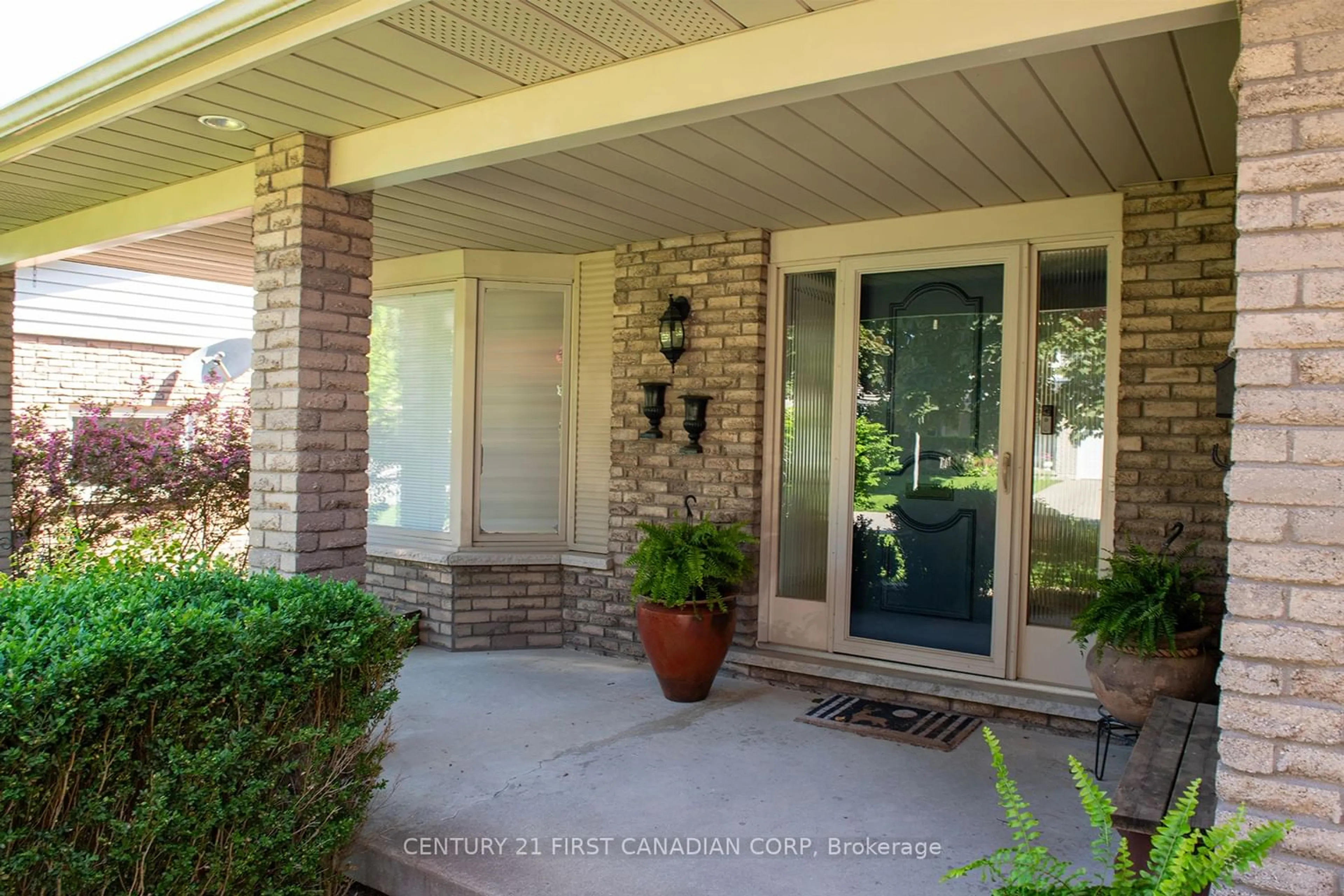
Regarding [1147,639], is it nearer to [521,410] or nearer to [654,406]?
[654,406]

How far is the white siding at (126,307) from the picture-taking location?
7.02 meters

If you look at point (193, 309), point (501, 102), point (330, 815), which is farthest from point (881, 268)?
point (193, 309)

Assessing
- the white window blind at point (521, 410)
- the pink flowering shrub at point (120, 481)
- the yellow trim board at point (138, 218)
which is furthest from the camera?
the pink flowering shrub at point (120, 481)

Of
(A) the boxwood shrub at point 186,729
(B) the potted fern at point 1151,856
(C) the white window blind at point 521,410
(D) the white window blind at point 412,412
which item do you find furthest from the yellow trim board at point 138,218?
(B) the potted fern at point 1151,856

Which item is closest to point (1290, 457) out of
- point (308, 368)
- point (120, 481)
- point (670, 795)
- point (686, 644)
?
point (670, 795)

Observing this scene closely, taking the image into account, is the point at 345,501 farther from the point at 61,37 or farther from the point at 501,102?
the point at 61,37

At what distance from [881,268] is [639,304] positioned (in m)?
1.45

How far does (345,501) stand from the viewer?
375 centimetres

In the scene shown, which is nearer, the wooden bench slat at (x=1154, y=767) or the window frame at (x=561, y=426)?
the wooden bench slat at (x=1154, y=767)

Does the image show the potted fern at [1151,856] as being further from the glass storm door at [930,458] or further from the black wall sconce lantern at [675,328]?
the black wall sconce lantern at [675,328]

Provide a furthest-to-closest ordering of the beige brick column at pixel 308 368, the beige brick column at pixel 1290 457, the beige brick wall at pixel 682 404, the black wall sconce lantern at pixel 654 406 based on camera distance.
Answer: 1. the black wall sconce lantern at pixel 654 406
2. the beige brick wall at pixel 682 404
3. the beige brick column at pixel 308 368
4. the beige brick column at pixel 1290 457

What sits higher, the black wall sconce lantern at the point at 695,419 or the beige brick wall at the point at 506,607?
the black wall sconce lantern at the point at 695,419

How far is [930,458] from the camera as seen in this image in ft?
15.2

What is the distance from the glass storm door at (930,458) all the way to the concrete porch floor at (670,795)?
59cm
